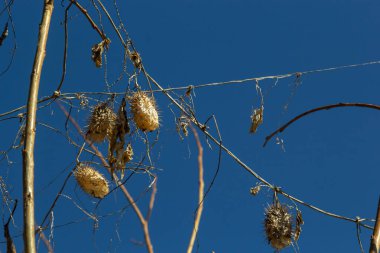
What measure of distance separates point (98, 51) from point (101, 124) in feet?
0.87

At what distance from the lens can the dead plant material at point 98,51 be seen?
7.44ft

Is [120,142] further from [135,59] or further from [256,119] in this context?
[256,119]

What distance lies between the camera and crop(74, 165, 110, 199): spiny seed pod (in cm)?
242

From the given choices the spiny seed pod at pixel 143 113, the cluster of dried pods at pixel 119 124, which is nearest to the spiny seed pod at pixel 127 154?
the cluster of dried pods at pixel 119 124

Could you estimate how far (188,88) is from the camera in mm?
2172

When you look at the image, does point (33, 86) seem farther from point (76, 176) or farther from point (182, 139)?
point (76, 176)

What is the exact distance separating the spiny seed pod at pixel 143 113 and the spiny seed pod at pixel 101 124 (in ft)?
0.24

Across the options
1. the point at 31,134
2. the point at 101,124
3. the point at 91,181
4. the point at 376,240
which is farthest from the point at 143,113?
the point at 376,240

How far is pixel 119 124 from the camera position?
6.39 ft

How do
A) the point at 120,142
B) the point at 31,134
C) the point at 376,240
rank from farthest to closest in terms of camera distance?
the point at 120,142 < the point at 31,134 < the point at 376,240

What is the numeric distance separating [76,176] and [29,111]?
0.97 meters

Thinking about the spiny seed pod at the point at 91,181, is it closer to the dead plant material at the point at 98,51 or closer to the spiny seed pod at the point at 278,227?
the dead plant material at the point at 98,51

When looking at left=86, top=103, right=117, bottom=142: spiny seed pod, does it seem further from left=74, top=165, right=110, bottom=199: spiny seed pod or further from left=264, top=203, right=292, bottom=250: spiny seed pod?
left=264, top=203, right=292, bottom=250: spiny seed pod

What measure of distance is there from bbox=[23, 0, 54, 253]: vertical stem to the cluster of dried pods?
1.15 feet
